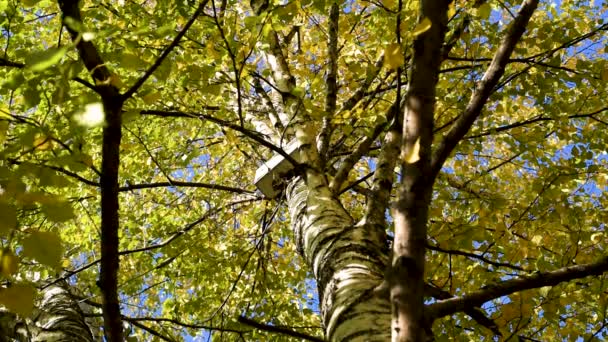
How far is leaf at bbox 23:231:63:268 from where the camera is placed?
1166mm

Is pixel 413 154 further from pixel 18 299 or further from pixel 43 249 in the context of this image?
pixel 18 299

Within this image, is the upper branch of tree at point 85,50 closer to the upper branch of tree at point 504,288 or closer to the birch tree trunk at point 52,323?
the upper branch of tree at point 504,288

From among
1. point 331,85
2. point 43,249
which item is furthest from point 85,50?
point 331,85

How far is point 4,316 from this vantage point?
3.05 m

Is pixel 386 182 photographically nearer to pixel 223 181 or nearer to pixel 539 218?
pixel 539 218

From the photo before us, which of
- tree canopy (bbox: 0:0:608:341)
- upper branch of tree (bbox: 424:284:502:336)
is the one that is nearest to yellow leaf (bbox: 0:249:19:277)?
tree canopy (bbox: 0:0:608:341)

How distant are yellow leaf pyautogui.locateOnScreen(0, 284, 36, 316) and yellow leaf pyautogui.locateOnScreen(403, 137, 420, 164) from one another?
95 cm

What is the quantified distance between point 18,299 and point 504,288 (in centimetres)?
134

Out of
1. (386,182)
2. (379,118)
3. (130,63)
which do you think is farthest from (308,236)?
(130,63)

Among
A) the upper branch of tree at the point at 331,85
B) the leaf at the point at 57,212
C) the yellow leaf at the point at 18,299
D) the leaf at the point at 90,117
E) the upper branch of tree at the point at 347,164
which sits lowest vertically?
the yellow leaf at the point at 18,299

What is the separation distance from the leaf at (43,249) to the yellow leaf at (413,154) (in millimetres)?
834

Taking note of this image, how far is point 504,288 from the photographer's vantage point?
1.64m

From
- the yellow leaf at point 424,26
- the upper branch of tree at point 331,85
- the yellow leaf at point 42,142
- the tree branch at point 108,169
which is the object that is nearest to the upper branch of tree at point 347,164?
the upper branch of tree at point 331,85

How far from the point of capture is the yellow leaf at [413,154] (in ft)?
4.21
